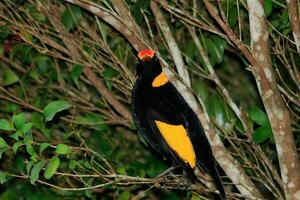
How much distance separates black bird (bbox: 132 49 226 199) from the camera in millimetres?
3697

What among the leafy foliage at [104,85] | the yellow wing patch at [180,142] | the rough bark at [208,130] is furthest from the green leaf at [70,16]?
the yellow wing patch at [180,142]

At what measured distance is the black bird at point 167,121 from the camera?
3697 millimetres

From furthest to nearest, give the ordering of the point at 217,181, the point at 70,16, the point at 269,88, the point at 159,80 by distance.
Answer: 1. the point at 70,16
2. the point at 159,80
3. the point at 217,181
4. the point at 269,88

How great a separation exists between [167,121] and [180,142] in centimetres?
15

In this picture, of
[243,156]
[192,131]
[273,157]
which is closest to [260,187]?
[273,157]

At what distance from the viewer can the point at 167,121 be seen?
380cm

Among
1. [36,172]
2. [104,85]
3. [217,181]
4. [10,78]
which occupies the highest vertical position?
[10,78]

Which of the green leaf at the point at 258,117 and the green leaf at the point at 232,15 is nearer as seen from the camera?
the green leaf at the point at 258,117

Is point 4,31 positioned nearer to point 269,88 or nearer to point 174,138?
point 174,138

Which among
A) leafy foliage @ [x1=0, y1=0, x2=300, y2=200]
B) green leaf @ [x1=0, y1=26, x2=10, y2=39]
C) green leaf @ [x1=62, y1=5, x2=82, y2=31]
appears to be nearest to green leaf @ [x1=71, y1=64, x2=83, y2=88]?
leafy foliage @ [x1=0, y1=0, x2=300, y2=200]

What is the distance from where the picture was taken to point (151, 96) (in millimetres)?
3930

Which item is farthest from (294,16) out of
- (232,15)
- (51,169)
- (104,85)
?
(104,85)

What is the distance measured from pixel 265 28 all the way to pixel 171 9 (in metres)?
0.71

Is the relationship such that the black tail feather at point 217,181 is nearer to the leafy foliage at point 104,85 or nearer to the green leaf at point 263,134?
the leafy foliage at point 104,85
